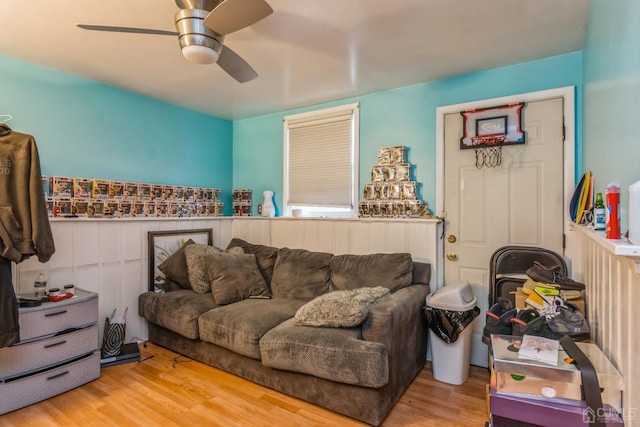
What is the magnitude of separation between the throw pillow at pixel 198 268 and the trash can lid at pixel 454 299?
2104 mm

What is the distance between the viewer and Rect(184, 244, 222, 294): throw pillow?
326cm

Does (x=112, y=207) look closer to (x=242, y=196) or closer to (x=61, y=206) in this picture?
(x=61, y=206)

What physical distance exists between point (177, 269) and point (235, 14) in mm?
2535

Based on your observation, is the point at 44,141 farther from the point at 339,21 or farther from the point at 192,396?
the point at 339,21

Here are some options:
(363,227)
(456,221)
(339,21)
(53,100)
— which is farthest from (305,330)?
(53,100)

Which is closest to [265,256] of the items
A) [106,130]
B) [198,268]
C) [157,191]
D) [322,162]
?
[198,268]

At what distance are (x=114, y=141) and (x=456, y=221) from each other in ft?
10.9

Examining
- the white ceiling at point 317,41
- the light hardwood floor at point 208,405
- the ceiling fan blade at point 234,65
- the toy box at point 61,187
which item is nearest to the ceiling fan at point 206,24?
the ceiling fan blade at point 234,65

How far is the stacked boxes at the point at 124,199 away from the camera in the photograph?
111 inches

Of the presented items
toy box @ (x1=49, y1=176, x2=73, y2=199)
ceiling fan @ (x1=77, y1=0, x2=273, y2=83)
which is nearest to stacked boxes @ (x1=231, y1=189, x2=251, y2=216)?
toy box @ (x1=49, y1=176, x2=73, y2=199)

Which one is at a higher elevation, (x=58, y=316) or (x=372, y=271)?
(x=372, y=271)

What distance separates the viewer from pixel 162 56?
258 cm

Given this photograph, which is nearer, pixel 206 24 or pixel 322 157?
pixel 206 24

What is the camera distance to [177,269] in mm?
3332
